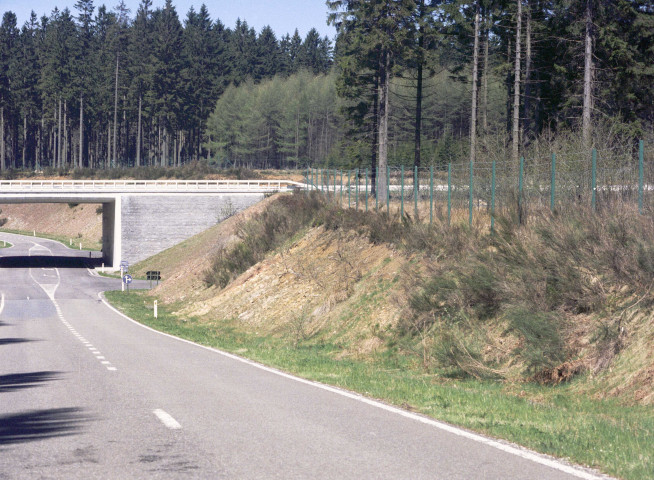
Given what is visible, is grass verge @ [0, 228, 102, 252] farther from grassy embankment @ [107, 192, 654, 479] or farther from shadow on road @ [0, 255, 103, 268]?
grassy embankment @ [107, 192, 654, 479]

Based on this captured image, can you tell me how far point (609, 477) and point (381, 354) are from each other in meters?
11.7

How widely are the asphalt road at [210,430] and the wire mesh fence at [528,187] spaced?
23.1 ft

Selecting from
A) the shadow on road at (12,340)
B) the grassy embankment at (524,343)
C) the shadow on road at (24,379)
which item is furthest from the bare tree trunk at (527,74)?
the shadow on road at (24,379)

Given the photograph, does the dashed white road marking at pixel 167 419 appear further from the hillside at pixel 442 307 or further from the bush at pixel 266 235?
the bush at pixel 266 235

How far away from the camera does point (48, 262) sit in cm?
7600

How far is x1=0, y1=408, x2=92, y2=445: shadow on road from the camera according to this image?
8.31 meters

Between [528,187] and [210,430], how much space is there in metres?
12.8

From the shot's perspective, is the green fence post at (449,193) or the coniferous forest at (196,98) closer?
the green fence post at (449,193)

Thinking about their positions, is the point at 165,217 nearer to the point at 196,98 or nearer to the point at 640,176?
the point at 640,176

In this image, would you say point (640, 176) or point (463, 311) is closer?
point (640, 176)

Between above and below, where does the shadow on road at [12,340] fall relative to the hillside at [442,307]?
below

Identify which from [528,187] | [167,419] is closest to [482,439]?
[167,419]

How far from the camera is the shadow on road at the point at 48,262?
73.4 meters

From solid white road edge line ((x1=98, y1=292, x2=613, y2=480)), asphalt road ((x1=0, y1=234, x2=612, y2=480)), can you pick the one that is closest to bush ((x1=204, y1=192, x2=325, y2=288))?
asphalt road ((x1=0, y1=234, x2=612, y2=480))
